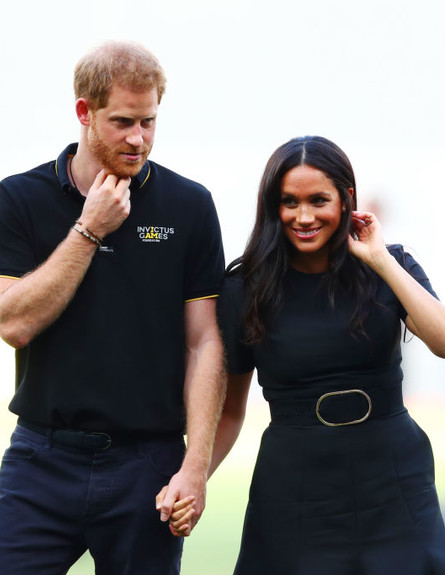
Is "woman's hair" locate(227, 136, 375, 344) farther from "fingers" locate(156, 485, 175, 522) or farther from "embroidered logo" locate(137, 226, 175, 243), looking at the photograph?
"fingers" locate(156, 485, 175, 522)

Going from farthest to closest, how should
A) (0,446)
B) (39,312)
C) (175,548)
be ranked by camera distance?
(0,446) < (175,548) < (39,312)

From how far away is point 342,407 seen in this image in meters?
2.96

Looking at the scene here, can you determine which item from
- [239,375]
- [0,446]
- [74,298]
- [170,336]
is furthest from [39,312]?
[0,446]

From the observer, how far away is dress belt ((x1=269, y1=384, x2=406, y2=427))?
9.72 feet

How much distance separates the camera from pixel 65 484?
9.86 feet

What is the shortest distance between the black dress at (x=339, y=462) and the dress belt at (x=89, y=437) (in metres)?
0.33

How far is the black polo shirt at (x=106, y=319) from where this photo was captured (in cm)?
301

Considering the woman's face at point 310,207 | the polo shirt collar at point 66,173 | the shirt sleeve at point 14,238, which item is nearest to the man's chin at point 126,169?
the polo shirt collar at point 66,173

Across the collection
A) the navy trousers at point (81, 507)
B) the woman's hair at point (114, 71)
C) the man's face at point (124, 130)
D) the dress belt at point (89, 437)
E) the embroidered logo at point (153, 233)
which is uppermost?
the woman's hair at point (114, 71)

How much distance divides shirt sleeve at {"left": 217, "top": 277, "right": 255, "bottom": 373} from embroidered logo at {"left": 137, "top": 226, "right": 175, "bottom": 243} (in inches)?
9.3

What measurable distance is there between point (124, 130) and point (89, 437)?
788mm

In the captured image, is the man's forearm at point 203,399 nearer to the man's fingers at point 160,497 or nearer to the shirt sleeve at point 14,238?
the man's fingers at point 160,497

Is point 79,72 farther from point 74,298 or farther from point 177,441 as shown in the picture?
point 177,441

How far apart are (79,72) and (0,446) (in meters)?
7.79
